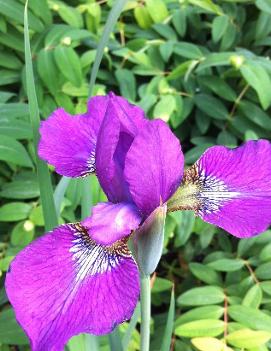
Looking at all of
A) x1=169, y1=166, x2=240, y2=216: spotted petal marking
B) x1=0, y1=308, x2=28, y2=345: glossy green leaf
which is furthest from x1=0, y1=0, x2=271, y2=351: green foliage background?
x1=169, y1=166, x2=240, y2=216: spotted petal marking

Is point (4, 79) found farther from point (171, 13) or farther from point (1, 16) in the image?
point (171, 13)

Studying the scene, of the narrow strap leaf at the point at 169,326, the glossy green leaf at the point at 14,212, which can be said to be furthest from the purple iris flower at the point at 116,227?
the glossy green leaf at the point at 14,212

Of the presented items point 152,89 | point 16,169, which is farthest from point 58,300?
point 152,89

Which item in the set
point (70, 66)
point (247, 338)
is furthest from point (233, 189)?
point (70, 66)

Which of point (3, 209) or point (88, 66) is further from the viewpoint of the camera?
point (88, 66)

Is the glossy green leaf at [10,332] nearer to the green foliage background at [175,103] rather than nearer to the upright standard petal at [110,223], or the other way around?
the green foliage background at [175,103]

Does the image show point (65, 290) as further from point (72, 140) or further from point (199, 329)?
point (199, 329)

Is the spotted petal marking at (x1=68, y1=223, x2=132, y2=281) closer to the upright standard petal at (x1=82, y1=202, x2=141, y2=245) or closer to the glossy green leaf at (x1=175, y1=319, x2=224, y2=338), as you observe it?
the upright standard petal at (x1=82, y1=202, x2=141, y2=245)
